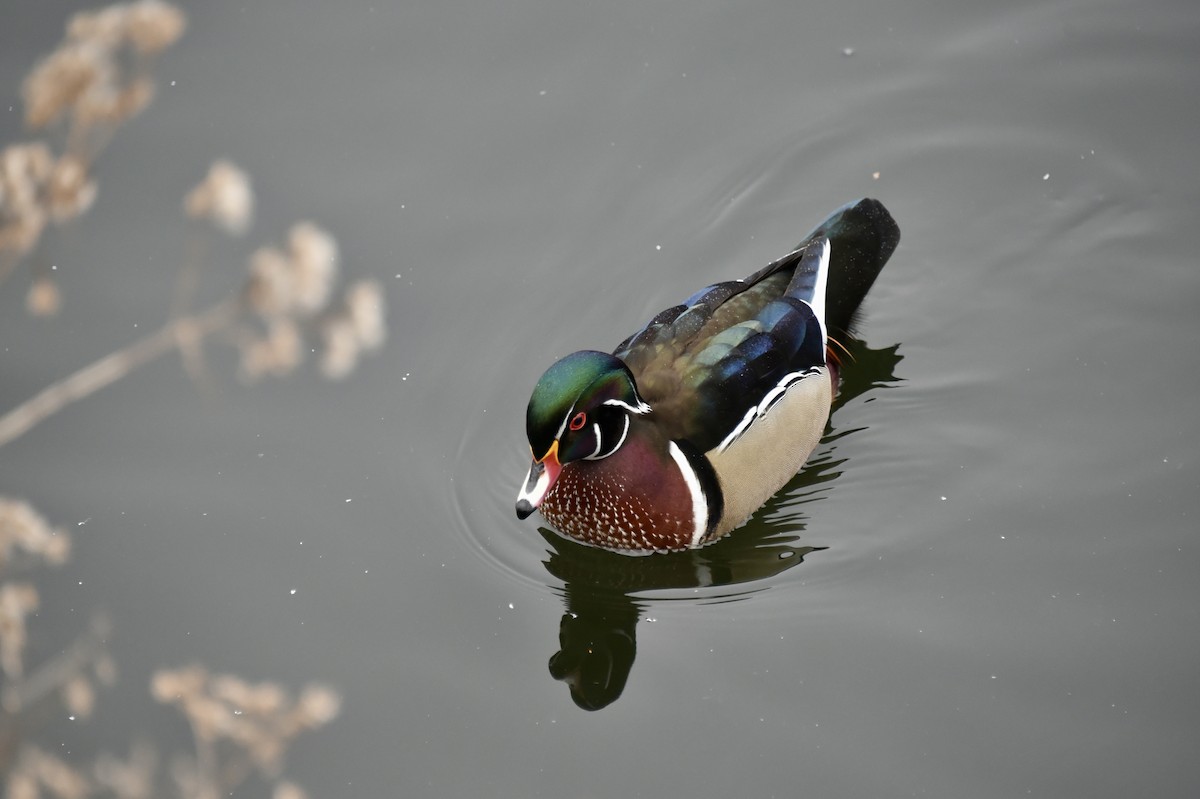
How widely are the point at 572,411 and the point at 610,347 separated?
1177mm

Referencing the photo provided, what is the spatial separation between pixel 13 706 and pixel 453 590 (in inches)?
63.3

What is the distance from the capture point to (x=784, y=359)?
5.27 m

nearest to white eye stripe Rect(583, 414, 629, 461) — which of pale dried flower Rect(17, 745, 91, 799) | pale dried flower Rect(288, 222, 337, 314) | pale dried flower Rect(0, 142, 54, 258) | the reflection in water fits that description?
the reflection in water

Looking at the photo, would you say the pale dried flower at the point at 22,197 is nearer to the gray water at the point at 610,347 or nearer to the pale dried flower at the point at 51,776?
the pale dried flower at the point at 51,776

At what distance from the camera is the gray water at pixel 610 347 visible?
471 centimetres

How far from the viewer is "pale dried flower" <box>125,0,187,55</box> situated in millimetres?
2703

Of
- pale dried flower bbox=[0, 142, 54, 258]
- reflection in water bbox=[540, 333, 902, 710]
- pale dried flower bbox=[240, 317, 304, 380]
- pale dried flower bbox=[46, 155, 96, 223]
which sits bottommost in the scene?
reflection in water bbox=[540, 333, 902, 710]

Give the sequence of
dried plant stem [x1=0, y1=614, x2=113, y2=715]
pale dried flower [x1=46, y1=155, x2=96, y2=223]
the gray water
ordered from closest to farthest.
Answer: pale dried flower [x1=46, y1=155, x2=96, y2=223] < dried plant stem [x1=0, y1=614, x2=113, y2=715] < the gray water

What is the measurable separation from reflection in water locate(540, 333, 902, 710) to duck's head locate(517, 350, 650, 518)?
1.55 feet

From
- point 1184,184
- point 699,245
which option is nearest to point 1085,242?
point 1184,184

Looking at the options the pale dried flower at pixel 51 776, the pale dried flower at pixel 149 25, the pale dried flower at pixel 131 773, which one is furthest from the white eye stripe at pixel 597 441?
the pale dried flower at pixel 149 25

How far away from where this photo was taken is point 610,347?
6.02 metres

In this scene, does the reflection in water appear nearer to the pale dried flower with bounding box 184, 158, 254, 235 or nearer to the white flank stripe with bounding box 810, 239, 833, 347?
the white flank stripe with bounding box 810, 239, 833, 347

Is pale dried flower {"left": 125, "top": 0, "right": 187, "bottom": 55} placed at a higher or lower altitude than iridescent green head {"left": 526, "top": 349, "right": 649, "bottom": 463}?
higher
